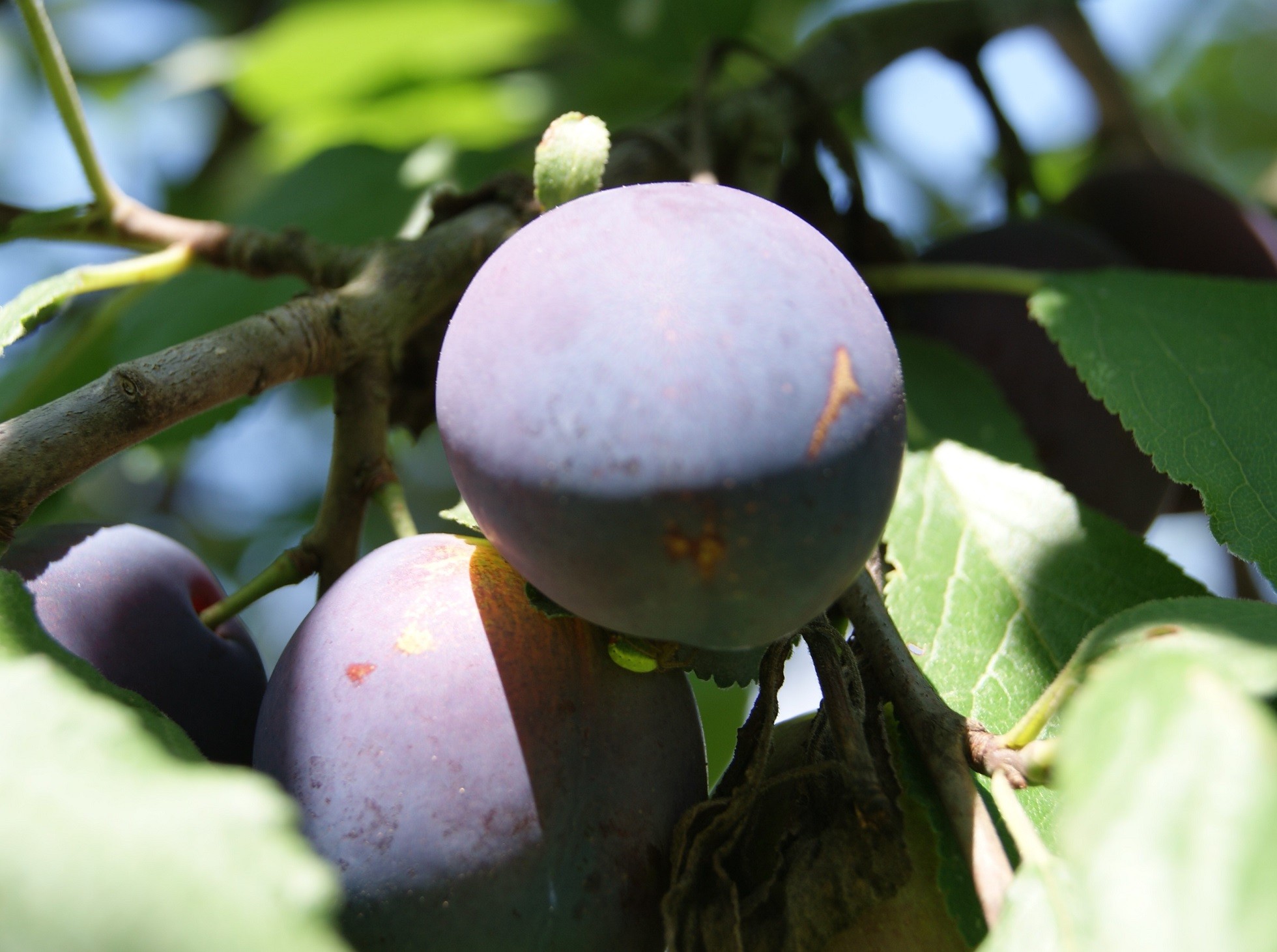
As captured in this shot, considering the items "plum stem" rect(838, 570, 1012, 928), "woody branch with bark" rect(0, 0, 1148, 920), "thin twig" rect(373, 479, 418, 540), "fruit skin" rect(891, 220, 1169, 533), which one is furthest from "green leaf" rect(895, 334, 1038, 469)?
"thin twig" rect(373, 479, 418, 540)

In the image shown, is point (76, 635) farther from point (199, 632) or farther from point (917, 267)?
point (917, 267)

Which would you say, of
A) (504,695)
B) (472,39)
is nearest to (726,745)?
(504,695)

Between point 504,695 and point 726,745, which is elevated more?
point 504,695

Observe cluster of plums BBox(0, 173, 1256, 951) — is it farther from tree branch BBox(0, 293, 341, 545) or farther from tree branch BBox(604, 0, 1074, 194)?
tree branch BBox(604, 0, 1074, 194)

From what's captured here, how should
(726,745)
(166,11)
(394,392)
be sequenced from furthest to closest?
(166,11), (726,745), (394,392)

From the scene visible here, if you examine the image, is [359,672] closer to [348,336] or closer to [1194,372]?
[348,336]

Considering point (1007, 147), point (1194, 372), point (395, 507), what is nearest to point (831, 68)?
point (1007, 147)

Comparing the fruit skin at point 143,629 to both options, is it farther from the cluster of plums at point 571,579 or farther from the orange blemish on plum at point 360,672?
the orange blemish on plum at point 360,672

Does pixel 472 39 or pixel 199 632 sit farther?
pixel 472 39
